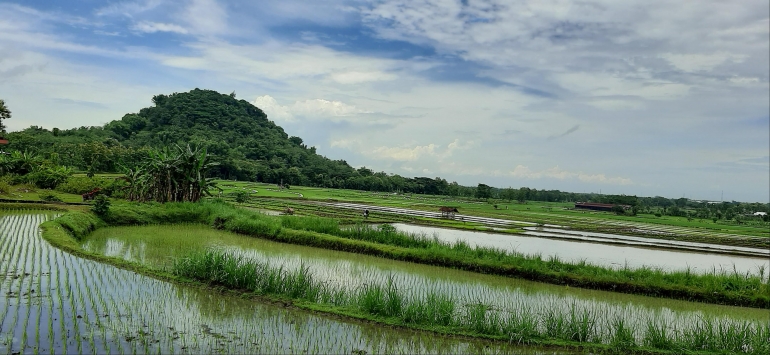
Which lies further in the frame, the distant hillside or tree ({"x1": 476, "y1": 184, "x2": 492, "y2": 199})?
tree ({"x1": 476, "y1": 184, "x2": 492, "y2": 199})

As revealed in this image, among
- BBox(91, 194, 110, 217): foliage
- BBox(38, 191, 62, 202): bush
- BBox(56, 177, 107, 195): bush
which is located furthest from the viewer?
BBox(56, 177, 107, 195): bush

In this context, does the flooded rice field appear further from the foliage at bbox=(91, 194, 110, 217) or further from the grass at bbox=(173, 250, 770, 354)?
the foliage at bbox=(91, 194, 110, 217)

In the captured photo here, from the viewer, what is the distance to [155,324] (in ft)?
22.5

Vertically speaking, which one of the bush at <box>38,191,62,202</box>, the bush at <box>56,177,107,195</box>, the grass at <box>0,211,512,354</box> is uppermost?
the bush at <box>56,177,107,195</box>

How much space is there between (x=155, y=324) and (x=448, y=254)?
838 cm

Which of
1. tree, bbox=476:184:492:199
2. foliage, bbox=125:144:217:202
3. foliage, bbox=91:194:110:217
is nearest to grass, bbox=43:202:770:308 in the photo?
foliage, bbox=91:194:110:217

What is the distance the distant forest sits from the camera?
205ft

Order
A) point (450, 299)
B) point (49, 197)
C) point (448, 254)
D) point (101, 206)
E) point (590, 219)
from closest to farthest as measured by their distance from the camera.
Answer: point (450, 299)
point (448, 254)
point (101, 206)
point (49, 197)
point (590, 219)

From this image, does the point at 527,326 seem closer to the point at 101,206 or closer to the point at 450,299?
the point at 450,299

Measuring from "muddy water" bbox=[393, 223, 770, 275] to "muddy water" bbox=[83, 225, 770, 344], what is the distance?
4121 millimetres

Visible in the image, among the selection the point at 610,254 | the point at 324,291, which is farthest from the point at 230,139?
the point at 324,291

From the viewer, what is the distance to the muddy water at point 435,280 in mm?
9750

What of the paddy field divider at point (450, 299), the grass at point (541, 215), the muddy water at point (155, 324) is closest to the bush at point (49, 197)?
the paddy field divider at point (450, 299)

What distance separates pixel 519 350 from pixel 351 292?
10.6 feet
